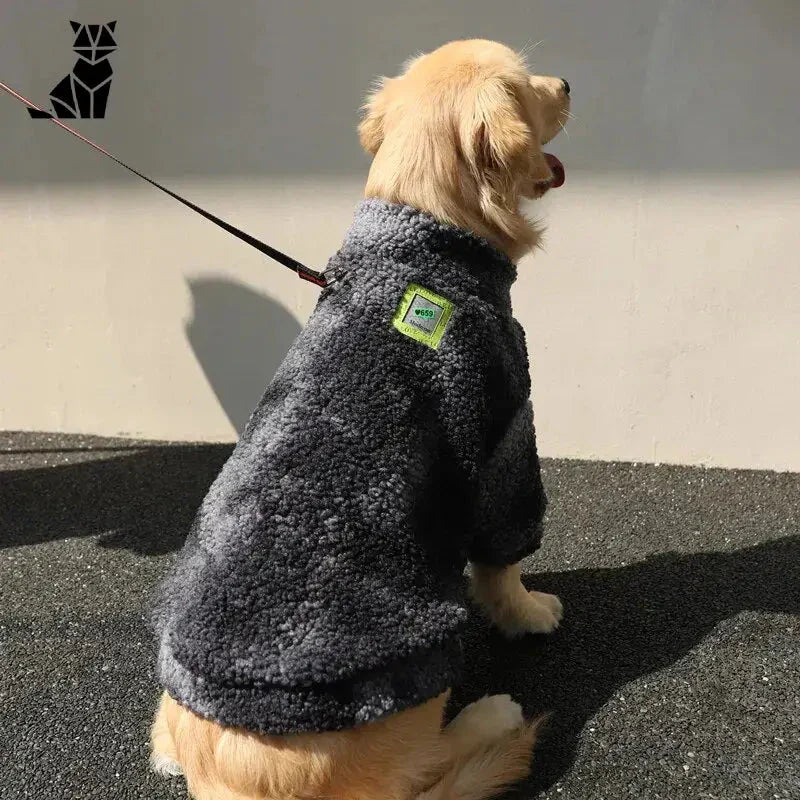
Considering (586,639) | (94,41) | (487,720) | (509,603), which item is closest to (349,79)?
(94,41)

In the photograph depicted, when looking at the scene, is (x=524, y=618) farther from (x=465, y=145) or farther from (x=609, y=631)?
(x=465, y=145)

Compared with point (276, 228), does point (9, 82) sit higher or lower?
higher

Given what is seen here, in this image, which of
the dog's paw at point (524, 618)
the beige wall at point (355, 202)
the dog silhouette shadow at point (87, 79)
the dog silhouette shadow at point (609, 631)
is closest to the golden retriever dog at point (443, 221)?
the dog silhouette shadow at point (609, 631)

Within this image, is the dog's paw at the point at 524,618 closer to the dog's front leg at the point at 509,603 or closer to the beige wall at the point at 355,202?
the dog's front leg at the point at 509,603

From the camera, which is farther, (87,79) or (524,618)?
(87,79)

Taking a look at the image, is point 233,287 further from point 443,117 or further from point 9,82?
point 443,117

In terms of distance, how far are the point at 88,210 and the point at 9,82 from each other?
686 millimetres

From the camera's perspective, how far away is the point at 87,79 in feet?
11.0

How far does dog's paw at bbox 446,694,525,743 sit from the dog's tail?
4 centimetres

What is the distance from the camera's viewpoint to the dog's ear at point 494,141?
1.64 meters

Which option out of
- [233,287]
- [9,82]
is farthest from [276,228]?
[9,82]

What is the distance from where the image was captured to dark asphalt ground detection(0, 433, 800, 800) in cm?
181

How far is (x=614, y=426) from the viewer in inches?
132

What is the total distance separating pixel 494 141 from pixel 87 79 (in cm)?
258
